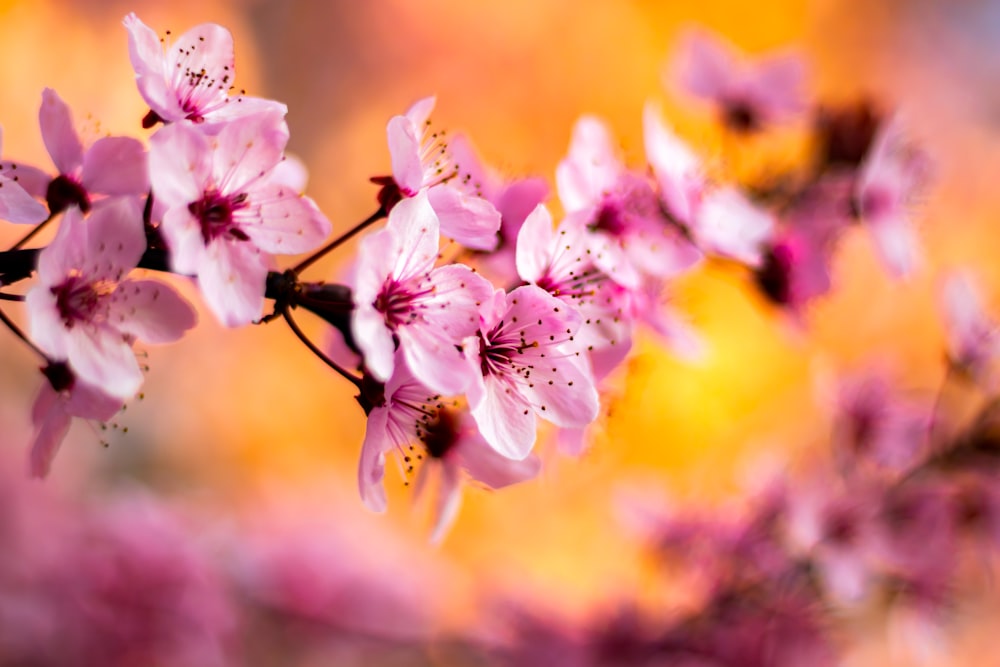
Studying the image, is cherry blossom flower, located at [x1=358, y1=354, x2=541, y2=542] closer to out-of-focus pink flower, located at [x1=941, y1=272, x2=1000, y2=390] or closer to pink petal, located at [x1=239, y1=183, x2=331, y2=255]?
pink petal, located at [x1=239, y1=183, x2=331, y2=255]

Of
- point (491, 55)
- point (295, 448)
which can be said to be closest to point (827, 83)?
point (491, 55)

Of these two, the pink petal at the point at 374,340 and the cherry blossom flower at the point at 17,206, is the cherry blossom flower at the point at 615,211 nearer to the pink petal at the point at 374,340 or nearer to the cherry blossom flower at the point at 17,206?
the pink petal at the point at 374,340

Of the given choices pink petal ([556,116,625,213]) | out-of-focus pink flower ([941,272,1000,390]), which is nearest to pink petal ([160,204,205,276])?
pink petal ([556,116,625,213])

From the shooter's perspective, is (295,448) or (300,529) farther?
(295,448)

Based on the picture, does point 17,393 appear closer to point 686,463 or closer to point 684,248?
point 686,463

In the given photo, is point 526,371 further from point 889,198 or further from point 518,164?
point 518,164

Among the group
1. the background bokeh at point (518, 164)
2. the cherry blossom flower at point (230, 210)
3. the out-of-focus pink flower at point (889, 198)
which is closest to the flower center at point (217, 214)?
the cherry blossom flower at point (230, 210)
